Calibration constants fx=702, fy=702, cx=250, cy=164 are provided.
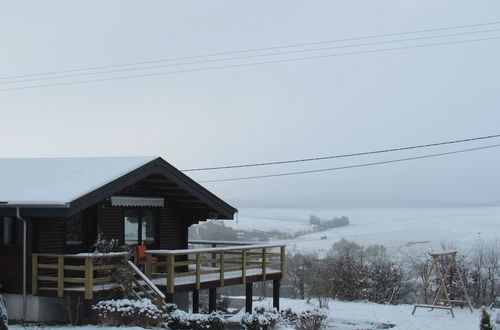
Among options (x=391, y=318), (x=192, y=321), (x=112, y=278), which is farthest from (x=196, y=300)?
(x=391, y=318)

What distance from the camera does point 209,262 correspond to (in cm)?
1977

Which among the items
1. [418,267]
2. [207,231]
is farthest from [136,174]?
[207,231]

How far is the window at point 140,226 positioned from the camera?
65.9ft

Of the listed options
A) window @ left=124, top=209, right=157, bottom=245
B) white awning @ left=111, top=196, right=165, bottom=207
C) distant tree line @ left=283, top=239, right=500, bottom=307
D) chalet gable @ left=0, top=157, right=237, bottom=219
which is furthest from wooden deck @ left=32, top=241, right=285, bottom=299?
distant tree line @ left=283, top=239, right=500, bottom=307

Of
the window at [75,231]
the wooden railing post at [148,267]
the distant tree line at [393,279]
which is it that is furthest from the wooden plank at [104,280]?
the distant tree line at [393,279]

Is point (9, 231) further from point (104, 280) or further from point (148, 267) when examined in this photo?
point (148, 267)

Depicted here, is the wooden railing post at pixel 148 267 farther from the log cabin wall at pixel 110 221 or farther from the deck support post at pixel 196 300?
the deck support post at pixel 196 300

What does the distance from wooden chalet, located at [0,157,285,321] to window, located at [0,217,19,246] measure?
25 millimetres

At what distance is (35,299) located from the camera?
1697 cm

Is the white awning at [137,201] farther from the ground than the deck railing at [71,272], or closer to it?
farther from the ground

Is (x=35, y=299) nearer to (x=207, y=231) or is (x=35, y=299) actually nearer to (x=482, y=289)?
(x=482, y=289)

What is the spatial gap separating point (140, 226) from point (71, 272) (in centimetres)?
289

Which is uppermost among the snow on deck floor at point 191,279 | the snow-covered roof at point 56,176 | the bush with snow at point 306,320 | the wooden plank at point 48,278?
the snow-covered roof at point 56,176

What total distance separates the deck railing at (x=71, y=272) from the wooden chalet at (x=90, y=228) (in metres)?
0.02
